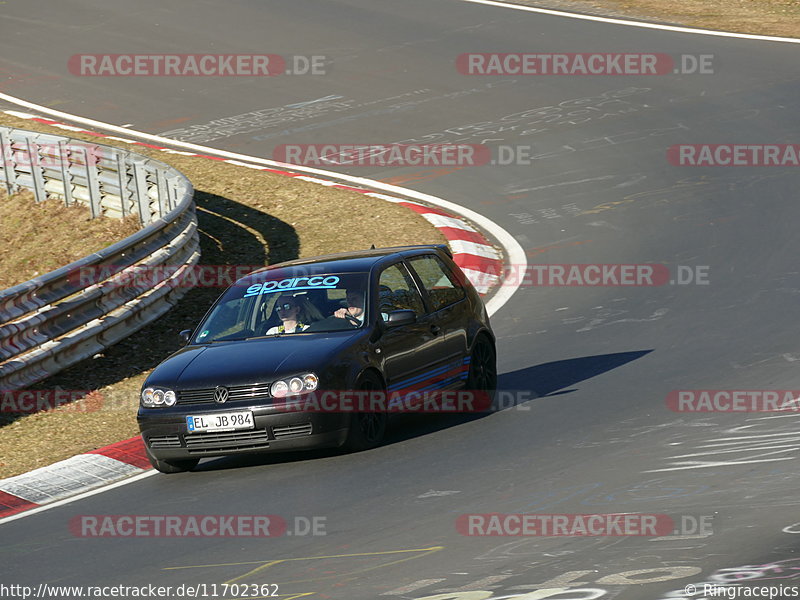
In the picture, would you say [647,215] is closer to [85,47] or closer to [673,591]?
[673,591]

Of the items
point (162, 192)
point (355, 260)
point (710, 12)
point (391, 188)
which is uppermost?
point (710, 12)

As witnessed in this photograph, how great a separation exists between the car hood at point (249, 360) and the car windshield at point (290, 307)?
21cm

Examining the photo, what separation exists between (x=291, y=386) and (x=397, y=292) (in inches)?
70.1

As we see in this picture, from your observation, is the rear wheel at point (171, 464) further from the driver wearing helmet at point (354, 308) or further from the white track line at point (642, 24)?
the white track line at point (642, 24)

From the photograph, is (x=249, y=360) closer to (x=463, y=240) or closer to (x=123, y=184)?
(x=463, y=240)

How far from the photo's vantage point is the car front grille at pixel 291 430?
9.88 meters

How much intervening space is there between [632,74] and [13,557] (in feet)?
67.7

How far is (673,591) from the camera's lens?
21.3 feet

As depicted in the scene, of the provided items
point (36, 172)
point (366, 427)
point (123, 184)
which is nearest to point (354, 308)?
point (366, 427)

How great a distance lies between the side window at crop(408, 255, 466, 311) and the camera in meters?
11.7

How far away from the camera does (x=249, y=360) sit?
10242mm

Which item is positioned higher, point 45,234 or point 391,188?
point 391,188

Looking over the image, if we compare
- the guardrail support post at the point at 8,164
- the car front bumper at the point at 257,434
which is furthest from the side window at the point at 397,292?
the guardrail support post at the point at 8,164

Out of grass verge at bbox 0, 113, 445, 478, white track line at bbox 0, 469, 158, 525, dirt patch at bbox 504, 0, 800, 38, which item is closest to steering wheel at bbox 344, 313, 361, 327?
white track line at bbox 0, 469, 158, 525
